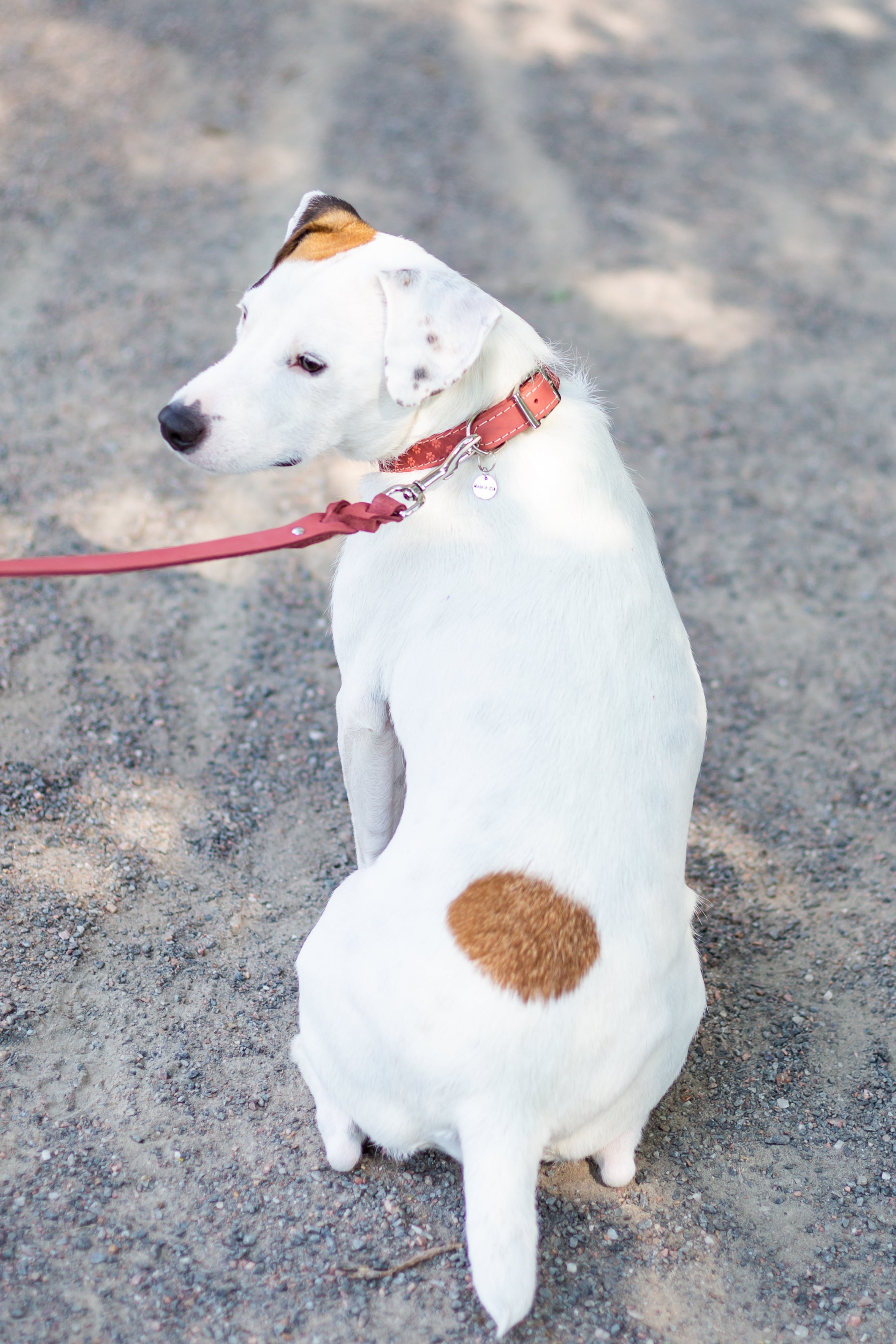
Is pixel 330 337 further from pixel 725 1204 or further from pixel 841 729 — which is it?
pixel 841 729

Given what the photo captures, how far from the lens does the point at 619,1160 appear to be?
2.64 metres

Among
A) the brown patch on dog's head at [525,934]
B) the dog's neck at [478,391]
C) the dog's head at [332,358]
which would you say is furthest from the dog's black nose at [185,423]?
the brown patch on dog's head at [525,934]

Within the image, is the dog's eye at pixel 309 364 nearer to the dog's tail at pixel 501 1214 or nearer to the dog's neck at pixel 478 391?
the dog's neck at pixel 478 391

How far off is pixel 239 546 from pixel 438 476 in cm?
52

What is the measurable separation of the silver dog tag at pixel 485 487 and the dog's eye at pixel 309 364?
1.52ft

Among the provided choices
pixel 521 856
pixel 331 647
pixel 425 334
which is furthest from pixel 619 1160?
pixel 331 647

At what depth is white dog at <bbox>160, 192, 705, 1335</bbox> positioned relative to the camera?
220 centimetres

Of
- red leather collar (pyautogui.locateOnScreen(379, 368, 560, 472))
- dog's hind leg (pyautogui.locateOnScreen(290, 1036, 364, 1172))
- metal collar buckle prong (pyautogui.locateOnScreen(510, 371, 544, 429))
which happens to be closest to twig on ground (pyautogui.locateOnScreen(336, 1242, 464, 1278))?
dog's hind leg (pyautogui.locateOnScreen(290, 1036, 364, 1172))

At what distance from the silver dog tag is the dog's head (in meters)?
0.23

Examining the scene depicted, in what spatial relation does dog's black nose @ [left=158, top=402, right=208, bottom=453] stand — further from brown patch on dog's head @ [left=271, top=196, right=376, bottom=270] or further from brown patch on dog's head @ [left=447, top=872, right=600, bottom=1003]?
brown patch on dog's head @ [left=447, top=872, right=600, bottom=1003]

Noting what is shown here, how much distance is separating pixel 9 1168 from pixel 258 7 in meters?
8.18

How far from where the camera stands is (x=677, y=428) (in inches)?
218

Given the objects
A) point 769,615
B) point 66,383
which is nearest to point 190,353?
point 66,383

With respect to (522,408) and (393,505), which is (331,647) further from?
(522,408)
